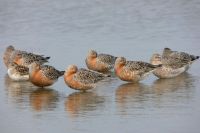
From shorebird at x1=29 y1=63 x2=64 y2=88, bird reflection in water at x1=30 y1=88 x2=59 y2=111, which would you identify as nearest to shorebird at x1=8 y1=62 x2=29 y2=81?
shorebird at x1=29 y1=63 x2=64 y2=88

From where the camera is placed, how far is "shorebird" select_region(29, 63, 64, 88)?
54.7 ft

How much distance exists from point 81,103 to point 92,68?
13.2 feet

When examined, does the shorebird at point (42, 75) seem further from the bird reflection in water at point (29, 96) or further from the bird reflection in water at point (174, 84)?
the bird reflection in water at point (174, 84)

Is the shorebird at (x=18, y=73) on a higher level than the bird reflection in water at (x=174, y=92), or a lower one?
higher

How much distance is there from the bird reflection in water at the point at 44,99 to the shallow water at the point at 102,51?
0.8 inches

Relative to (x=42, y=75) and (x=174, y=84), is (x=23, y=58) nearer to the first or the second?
(x=42, y=75)

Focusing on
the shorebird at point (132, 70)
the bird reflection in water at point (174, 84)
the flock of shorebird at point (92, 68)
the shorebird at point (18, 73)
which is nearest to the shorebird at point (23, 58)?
the flock of shorebird at point (92, 68)

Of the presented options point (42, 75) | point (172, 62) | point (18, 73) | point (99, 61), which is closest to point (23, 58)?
point (18, 73)

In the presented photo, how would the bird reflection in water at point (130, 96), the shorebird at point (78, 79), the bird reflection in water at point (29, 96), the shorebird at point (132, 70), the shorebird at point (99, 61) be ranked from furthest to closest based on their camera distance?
the shorebird at point (99, 61) → the shorebird at point (132, 70) → the shorebird at point (78, 79) → the bird reflection in water at point (29, 96) → the bird reflection in water at point (130, 96)

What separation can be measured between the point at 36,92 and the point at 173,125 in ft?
14.4

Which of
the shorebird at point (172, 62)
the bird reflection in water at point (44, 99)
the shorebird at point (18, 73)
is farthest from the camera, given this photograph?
the shorebird at point (172, 62)

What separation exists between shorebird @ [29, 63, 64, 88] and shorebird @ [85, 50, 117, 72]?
227 centimetres

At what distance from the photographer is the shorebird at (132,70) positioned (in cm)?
1736

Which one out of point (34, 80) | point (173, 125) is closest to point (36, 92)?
point (34, 80)
